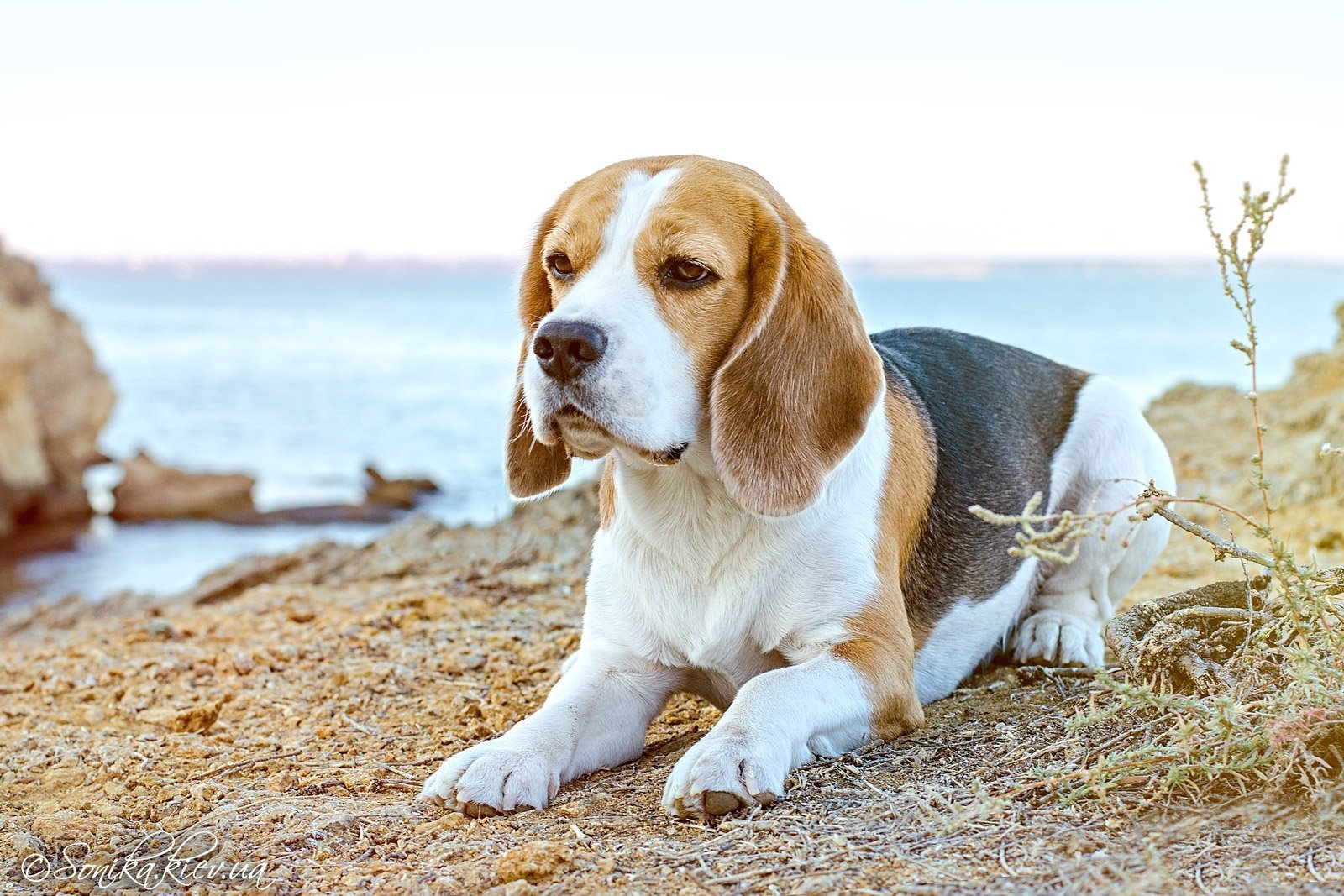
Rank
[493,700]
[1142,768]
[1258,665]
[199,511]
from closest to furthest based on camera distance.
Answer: [1142,768]
[1258,665]
[493,700]
[199,511]

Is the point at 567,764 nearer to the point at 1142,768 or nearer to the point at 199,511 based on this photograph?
the point at 1142,768

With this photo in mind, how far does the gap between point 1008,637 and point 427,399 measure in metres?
35.3

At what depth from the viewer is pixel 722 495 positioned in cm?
394

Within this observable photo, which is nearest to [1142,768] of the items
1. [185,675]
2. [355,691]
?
[355,691]

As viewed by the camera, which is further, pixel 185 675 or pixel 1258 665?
pixel 185 675

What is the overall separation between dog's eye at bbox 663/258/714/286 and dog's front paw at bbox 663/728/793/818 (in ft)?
4.24

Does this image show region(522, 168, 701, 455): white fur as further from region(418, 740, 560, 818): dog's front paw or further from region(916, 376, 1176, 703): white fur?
region(916, 376, 1176, 703): white fur

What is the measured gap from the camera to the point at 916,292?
8225 centimetres

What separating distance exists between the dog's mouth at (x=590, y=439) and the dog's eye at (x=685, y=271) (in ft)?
1.52

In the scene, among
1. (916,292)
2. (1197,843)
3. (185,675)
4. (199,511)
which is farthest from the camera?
(916,292)

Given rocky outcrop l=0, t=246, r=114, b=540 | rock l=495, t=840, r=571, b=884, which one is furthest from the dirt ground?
rocky outcrop l=0, t=246, r=114, b=540

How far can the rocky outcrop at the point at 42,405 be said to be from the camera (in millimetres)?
23984

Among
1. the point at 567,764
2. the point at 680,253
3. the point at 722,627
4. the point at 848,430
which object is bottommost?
the point at 567,764

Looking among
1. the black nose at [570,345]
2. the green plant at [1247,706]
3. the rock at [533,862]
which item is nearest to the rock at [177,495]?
the black nose at [570,345]
